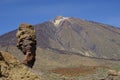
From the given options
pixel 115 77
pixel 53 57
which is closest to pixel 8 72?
pixel 115 77

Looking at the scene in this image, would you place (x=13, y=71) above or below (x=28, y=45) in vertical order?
below

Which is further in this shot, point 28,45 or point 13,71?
point 28,45

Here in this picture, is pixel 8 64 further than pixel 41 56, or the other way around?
pixel 41 56

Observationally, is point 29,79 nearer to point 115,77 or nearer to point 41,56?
point 115,77

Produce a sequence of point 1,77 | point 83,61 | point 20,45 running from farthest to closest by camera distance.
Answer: point 83,61 < point 20,45 < point 1,77

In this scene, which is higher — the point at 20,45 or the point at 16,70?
the point at 20,45

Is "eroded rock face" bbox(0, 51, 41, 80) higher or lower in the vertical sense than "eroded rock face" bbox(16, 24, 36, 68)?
lower

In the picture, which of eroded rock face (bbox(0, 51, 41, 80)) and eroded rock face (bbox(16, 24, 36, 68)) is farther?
eroded rock face (bbox(16, 24, 36, 68))

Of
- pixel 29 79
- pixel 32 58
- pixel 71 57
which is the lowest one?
pixel 29 79

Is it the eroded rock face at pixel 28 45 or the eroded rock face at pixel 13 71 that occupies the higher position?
the eroded rock face at pixel 28 45

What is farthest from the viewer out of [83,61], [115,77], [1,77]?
[83,61]

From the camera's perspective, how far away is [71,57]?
531ft

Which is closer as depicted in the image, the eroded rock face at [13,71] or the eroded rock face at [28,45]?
the eroded rock face at [13,71]

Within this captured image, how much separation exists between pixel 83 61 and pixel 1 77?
144 meters
